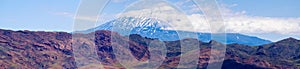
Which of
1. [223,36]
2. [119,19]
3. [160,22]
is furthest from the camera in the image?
[160,22]

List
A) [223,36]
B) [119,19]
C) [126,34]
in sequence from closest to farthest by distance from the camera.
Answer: [223,36], [119,19], [126,34]

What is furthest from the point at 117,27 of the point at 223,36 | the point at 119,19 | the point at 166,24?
the point at 223,36

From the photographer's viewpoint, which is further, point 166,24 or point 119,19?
point 166,24

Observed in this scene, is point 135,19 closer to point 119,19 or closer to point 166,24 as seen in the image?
point 166,24

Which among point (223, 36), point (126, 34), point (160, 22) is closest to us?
point (223, 36)

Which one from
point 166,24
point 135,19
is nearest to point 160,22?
point 166,24

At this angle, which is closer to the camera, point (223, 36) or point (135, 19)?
point (223, 36)

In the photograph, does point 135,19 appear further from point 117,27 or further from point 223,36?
point 223,36

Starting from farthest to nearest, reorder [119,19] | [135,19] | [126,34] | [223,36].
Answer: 1. [135,19]
2. [126,34]
3. [119,19]
4. [223,36]

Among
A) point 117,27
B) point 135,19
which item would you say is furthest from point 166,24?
point 135,19
